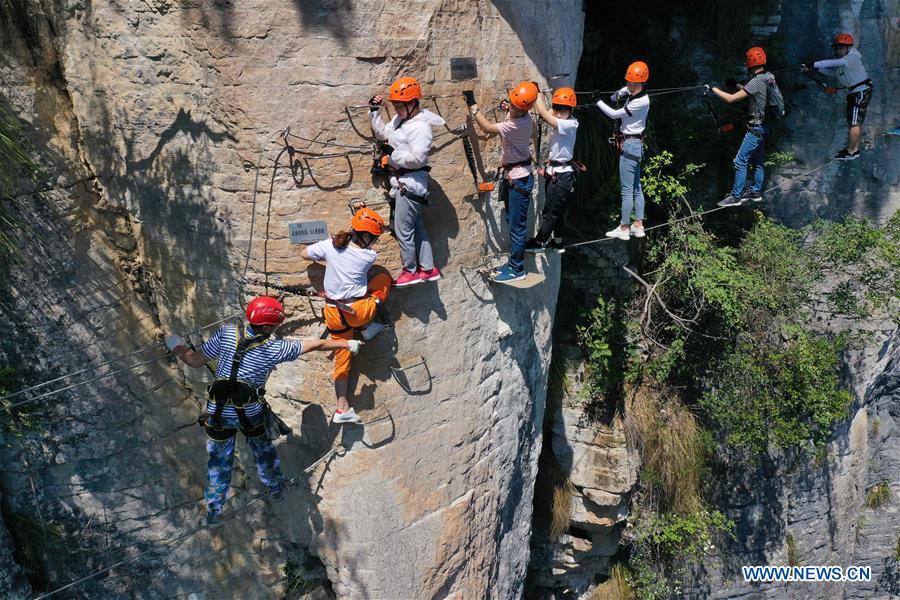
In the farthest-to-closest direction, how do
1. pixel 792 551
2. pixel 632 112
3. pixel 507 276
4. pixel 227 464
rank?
pixel 792 551 → pixel 632 112 → pixel 507 276 → pixel 227 464

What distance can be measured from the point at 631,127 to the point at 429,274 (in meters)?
2.43

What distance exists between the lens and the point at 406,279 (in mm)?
5871

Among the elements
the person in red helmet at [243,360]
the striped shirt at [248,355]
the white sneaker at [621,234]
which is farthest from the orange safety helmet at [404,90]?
the white sneaker at [621,234]

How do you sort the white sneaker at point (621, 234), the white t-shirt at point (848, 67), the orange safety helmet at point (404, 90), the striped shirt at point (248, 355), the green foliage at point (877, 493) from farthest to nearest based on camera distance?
the green foliage at point (877, 493)
the white t-shirt at point (848, 67)
the white sneaker at point (621, 234)
the orange safety helmet at point (404, 90)
the striped shirt at point (248, 355)

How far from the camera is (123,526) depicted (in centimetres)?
671

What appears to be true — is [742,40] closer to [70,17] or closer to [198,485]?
[70,17]

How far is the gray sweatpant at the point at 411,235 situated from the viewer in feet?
18.5

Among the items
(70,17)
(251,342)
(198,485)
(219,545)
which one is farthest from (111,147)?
(219,545)

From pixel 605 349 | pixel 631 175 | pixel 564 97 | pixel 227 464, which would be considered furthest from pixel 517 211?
pixel 227 464

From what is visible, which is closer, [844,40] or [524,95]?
[524,95]

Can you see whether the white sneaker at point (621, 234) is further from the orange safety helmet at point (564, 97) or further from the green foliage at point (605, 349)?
the orange safety helmet at point (564, 97)

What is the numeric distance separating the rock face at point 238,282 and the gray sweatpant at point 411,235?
179 millimetres

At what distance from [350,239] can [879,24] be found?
7745 millimetres

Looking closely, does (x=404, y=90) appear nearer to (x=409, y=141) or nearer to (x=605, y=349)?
(x=409, y=141)
